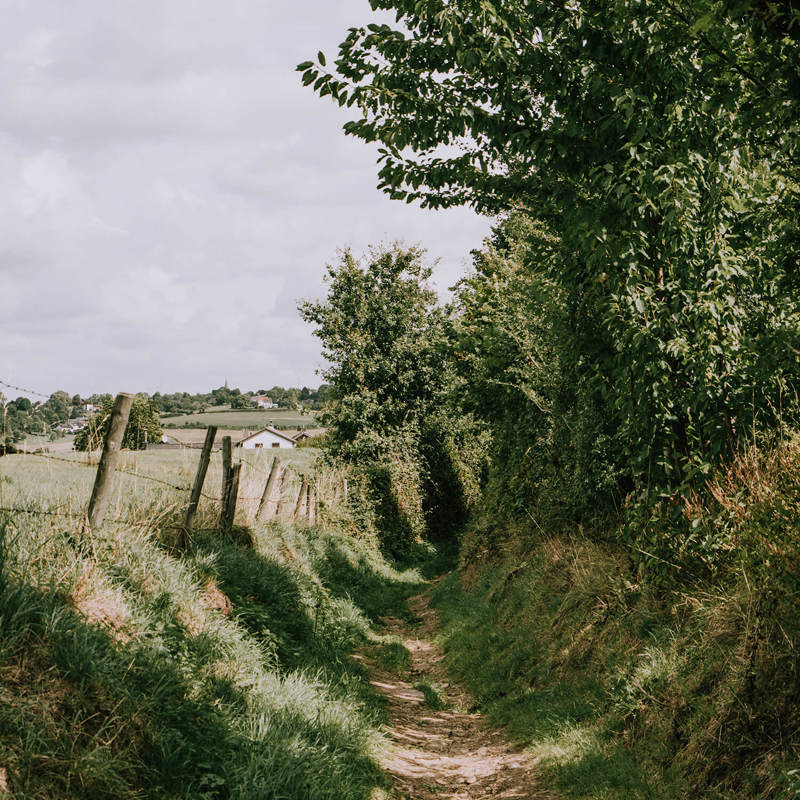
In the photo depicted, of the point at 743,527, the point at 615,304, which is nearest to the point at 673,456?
the point at 743,527

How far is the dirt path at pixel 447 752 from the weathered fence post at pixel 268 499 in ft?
11.4

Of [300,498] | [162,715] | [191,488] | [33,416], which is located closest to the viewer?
[162,715]

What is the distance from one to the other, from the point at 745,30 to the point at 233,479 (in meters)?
7.82

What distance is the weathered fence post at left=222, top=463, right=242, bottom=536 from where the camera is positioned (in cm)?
906

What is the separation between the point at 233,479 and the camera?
9062 mm

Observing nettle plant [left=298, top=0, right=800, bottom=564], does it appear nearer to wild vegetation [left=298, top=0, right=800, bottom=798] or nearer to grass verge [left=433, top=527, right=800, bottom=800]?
wild vegetation [left=298, top=0, right=800, bottom=798]

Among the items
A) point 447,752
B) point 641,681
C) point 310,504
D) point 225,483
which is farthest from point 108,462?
point 310,504

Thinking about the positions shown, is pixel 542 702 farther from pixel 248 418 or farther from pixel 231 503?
pixel 248 418

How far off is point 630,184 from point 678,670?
416 centimetres

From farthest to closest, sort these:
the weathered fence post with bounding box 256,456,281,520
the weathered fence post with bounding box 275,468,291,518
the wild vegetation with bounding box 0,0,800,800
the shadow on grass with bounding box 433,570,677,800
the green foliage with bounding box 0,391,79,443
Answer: the weathered fence post with bounding box 275,468,291,518 < the weathered fence post with bounding box 256,456,281,520 < the green foliage with bounding box 0,391,79,443 < the shadow on grass with bounding box 433,570,677,800 < the wild vegetation with bounding box 0,0,800,800

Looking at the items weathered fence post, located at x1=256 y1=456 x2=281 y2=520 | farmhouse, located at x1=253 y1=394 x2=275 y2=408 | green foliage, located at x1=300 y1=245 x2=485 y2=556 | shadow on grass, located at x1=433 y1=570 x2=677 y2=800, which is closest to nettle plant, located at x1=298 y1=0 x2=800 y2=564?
shadow on grass, located at x1=433 y1=570 x2=677 y2=800

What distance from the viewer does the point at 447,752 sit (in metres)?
6.33

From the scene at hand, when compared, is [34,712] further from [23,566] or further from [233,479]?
[233,479]

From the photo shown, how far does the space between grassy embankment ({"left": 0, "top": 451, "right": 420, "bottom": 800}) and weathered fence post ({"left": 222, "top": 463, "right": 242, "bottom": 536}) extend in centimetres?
85
